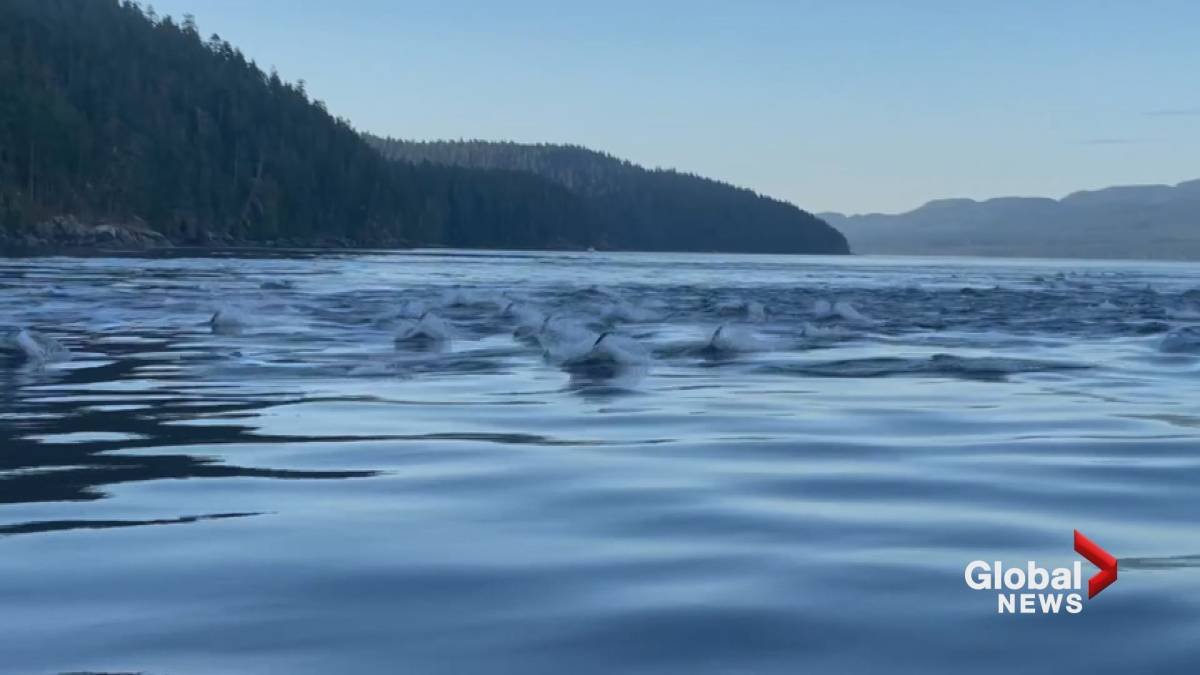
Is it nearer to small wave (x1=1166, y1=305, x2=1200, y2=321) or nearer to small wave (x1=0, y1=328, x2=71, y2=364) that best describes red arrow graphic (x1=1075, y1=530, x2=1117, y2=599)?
small wave (x1=0, y1=328, x2=71, y2=364)

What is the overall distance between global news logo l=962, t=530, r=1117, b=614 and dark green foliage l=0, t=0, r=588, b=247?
96.1 metres

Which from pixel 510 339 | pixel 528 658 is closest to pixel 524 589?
pixel 528 658

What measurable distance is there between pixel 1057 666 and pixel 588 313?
56.2ft

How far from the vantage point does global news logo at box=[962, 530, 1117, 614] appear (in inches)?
177

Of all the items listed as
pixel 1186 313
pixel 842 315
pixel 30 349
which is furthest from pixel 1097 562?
pixel 1186 313

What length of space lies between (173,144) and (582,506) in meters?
134

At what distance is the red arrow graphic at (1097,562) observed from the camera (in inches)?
186

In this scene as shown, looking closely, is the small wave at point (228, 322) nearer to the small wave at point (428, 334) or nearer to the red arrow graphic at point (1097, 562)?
the small wave at point (428, 334)

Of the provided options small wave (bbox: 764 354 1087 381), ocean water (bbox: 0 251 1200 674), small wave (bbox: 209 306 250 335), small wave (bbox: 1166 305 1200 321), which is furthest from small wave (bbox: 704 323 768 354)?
small wave (bbox: 1166 305 1200 321)

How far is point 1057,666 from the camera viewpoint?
3875mm

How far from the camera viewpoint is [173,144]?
13325cm

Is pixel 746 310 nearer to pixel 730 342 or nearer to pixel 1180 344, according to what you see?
pixel 730 342

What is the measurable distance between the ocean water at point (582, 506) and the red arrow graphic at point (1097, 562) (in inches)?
2.5

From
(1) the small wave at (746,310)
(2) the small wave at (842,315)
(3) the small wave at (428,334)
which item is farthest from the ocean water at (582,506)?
(1) the small wave at (746,310)
